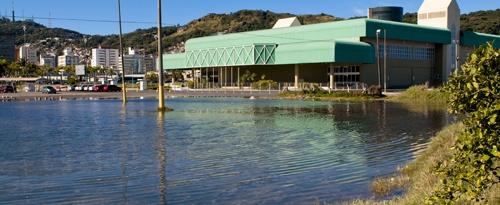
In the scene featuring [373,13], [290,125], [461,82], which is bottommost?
[290,125]

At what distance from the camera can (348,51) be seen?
277 feet

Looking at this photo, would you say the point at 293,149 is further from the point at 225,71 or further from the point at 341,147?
the point at 225,71

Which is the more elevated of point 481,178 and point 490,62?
point 490,62

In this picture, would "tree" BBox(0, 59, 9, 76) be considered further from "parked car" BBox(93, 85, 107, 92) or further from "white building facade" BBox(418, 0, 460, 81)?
"white building facade" BBox(418, 0, 460, 81)

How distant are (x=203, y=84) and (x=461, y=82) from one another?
4122 inches

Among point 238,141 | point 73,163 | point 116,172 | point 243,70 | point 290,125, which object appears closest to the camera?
point 116,172

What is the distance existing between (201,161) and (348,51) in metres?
71.6

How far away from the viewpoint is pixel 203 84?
110 metres

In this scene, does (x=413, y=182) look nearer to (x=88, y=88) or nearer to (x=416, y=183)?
(x=416, y=183)

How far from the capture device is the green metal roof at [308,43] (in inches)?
3356

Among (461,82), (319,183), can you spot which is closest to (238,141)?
(319,183)

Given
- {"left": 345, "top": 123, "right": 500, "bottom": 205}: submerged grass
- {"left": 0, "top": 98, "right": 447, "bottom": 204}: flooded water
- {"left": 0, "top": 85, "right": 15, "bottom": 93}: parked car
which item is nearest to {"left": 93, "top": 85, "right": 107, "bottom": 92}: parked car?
{"left": 0, "top": 85, "right": 15, "bottom": 93}: parked car

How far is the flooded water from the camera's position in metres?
10.6

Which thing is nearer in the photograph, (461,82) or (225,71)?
(461,82)
